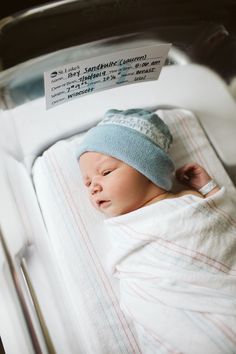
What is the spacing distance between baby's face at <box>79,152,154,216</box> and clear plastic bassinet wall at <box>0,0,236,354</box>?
0.41ft

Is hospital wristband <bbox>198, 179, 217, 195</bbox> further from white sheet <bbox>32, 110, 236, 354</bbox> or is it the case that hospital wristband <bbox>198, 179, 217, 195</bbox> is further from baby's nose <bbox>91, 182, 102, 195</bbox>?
baby's nose <bbox>91, 182, 102, 195</bbox>

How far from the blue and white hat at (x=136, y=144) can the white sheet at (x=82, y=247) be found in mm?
84

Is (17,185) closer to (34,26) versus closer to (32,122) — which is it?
(32,122)

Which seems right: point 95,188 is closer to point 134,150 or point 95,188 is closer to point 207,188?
point 134,150

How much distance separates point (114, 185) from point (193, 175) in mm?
170

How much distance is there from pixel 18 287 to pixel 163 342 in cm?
23

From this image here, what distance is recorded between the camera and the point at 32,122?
0.84m

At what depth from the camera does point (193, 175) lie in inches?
30.6

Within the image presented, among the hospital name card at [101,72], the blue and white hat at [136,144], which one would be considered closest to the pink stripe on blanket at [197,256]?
the blue and white hat at [136,144]

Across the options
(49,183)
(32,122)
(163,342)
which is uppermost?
(32,122)

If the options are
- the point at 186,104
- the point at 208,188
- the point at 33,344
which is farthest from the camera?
the point at 186,104

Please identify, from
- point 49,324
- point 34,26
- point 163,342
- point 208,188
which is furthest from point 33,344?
point 34,26

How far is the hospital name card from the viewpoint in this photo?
67 cm

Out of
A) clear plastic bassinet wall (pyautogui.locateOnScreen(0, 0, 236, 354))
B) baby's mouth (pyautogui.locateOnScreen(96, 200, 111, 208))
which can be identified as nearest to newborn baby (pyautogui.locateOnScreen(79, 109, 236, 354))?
baby's mouth (pyautogui.locateOnScreen(96, 200, 111, 208))
